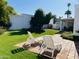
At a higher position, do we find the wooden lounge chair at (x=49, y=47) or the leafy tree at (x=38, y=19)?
the leafy tree at (x=38, y=19)

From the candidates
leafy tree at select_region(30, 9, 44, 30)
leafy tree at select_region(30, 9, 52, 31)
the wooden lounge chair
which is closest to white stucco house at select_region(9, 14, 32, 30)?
leafy tree at select_region(30, 9, 52, 31)

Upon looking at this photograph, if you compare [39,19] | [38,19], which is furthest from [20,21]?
[39,19]

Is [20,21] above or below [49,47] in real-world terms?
above

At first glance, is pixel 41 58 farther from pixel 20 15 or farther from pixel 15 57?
pixel 20 15

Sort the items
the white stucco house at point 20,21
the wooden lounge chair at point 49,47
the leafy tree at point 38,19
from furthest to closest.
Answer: the white stucco house at point 20,21 → the leafy tree at point 38,19 → the wooden lounge chair at point 49,47

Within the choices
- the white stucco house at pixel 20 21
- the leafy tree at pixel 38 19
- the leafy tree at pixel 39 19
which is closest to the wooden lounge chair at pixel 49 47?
the leafy tree at pixel 39 19

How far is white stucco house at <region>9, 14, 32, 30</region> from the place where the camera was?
99.6 ft

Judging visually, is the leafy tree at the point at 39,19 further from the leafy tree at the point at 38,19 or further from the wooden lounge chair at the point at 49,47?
the wooden lounge chair at the point at 49,47

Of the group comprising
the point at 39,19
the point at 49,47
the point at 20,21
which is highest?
the point at 39,19

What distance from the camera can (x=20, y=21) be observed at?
3148 cm

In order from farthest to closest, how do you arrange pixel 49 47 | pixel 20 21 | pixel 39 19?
pixel 20 21
pixel 39 19
pixel 49 47

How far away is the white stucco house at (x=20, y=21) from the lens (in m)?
30.4

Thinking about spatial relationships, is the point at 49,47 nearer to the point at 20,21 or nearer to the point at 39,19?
the point at 39,19

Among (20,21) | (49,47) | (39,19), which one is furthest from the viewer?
(20,21)
